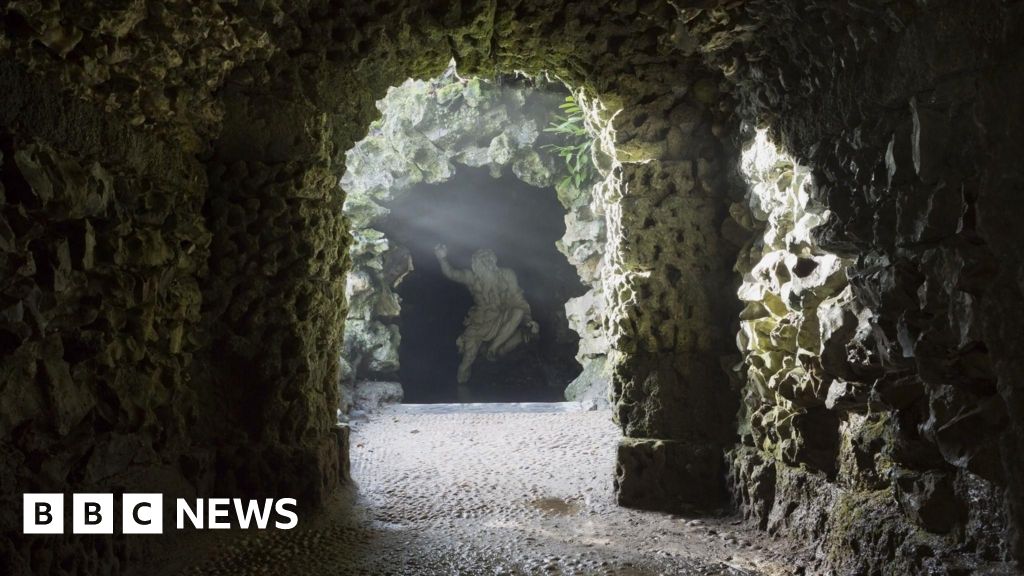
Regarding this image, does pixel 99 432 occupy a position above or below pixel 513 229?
below

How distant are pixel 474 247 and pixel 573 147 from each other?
403 cm

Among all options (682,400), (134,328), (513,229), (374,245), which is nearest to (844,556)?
(682,400)

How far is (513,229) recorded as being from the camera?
41.1 feet

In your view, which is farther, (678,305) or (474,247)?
(474,247)

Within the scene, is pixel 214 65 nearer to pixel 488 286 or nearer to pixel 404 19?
pixel 404 19

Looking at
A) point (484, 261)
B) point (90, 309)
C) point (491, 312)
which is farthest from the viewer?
point (491, 312)

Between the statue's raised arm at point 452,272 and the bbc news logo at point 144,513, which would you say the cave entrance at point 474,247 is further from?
the bbc news logo at point 144,513

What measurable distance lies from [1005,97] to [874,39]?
0.61m

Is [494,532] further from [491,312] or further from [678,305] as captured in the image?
[491,312]

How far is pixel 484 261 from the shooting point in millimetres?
12602

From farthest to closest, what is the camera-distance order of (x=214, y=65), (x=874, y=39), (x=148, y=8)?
(x=214, y=65)
(x=148, y=8)
(x=874, y=39)

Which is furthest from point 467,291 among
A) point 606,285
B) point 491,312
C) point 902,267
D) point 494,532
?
point 902,267

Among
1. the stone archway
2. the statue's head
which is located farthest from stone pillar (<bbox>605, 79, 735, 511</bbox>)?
the statue's head

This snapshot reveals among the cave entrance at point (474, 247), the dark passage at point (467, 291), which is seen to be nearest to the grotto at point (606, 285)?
the cave entrance at point (474, 247)
